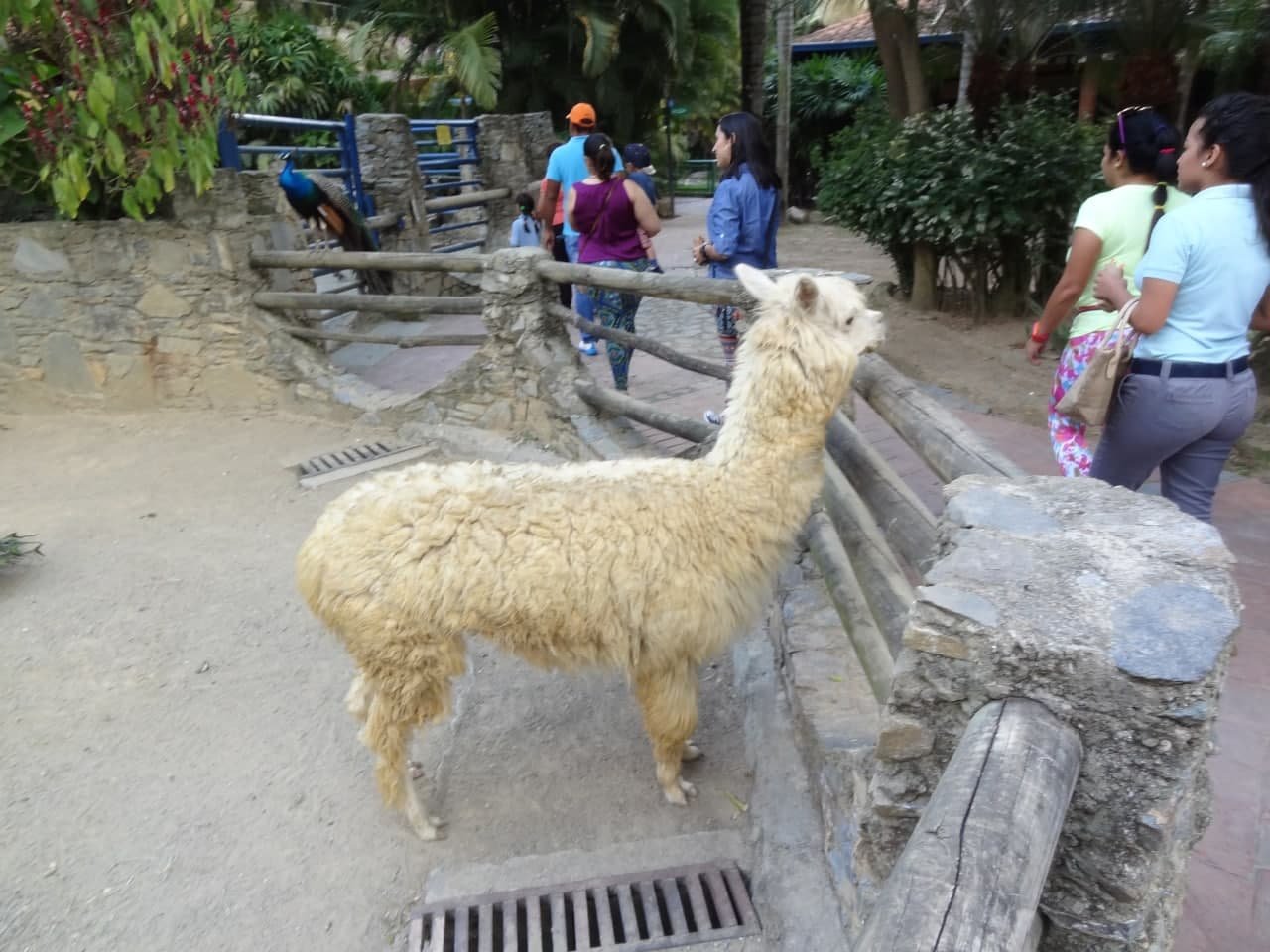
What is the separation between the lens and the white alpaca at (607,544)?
254 cm

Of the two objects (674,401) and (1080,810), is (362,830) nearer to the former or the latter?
(1080,810)

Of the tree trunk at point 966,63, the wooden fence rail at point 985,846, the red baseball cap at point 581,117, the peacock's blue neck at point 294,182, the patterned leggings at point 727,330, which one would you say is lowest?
the wooden fence rail at point 985,846

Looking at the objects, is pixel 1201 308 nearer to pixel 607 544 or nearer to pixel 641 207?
pixel 607 544

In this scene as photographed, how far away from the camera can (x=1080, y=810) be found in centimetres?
127

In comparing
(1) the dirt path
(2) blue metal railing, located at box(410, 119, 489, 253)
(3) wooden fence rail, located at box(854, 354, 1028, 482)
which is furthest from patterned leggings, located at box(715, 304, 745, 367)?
(2) blue metal railing, located at box(410, 119, 489, 253)

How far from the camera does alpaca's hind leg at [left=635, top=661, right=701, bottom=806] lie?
2.78 meters

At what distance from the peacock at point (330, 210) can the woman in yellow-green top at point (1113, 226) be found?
7.67m

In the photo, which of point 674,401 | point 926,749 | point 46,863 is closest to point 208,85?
point 674,401

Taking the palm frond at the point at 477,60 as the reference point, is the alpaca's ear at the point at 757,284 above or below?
below

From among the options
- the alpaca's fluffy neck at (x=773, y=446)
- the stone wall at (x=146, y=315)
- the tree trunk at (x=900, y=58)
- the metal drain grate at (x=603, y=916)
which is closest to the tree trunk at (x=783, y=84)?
the tree trunk at (x=900, y=58)

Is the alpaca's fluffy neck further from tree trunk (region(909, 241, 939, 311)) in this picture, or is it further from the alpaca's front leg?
tree trunk (region(909, 241, 939, 311))

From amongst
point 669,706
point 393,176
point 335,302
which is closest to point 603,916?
point 669,706

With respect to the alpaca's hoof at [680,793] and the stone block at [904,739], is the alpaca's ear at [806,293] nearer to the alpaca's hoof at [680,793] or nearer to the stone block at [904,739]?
the stone block at [904,739]

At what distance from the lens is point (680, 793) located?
303 centimetres
